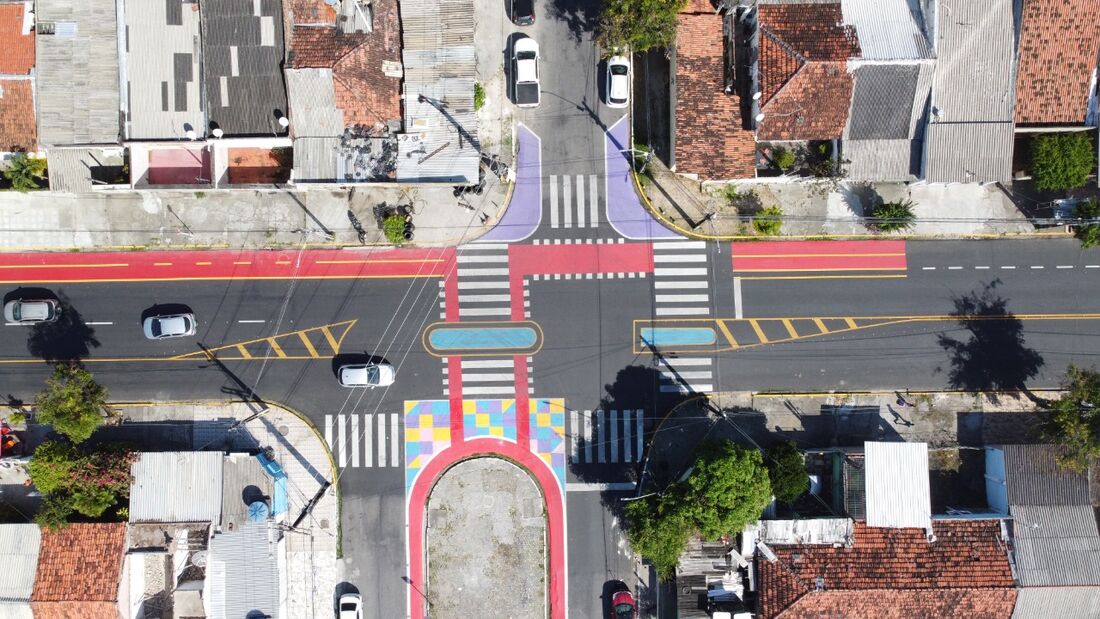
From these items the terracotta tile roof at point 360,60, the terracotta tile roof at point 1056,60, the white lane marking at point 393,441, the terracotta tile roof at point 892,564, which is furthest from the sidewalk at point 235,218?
the terracotta tile roof at point 1056,60

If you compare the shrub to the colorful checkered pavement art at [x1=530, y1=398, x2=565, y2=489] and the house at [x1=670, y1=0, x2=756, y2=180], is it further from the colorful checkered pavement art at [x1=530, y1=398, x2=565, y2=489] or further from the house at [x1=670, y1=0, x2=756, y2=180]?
the colorful checkered pavement art at [x1=530, y1=398, x2=565, y2=489]

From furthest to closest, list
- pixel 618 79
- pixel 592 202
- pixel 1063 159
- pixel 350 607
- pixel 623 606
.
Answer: pixel 592 202
pixel 618 79
pixel 350 607
pixel 623 606
pixel 1063 159

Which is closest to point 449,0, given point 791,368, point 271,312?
point 271,312

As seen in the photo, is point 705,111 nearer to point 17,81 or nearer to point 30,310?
point 17,81

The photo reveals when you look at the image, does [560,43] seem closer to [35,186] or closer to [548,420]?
[548,420]

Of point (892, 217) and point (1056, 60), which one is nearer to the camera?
point (1056, 60)

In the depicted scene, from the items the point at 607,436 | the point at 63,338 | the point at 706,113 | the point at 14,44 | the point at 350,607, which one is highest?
the point at 14,44

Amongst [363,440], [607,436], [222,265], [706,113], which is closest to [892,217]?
[706,113]

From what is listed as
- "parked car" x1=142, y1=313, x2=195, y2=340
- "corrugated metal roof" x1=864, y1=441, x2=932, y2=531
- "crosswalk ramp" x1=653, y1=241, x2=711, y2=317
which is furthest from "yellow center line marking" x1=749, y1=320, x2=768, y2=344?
"parked car" x1=142, y1=313, x2=195, y2=340
